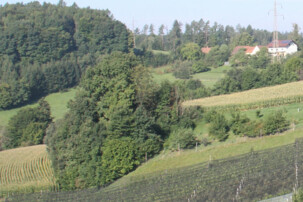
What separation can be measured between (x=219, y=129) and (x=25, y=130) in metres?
17.0

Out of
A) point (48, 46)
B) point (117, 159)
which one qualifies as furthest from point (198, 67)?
point (117, 159)

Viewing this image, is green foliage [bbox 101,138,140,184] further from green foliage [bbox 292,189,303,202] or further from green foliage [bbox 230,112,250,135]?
green foliage [bbox 292,189,303,202]

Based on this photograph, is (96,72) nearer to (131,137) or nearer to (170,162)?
(131,137)

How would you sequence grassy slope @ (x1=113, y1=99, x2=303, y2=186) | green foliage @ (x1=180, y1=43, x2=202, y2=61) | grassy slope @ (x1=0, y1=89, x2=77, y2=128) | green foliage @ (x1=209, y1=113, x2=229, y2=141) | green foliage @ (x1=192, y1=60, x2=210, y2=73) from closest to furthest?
grassy slope @ (x1=113, y1=99, x2=303, y2=186)
green foliage @ (x1=209, y1=113, x2=229, y2=141)
grassy slope @ (x1=0, y1=89, x2=77, y2=128)
green foliage @ (x1=192, y1=60, x2=210, y2=73)
green foliage @ (x1=180, y1=43, x2=202, y2=61)

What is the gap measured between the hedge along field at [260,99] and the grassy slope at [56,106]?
1819 cm

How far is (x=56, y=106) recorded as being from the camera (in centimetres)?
5053

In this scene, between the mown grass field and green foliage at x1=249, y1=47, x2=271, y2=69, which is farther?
green foliage at x1=249, y1=47, x2=271, y2=69

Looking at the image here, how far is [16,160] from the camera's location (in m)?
27.5

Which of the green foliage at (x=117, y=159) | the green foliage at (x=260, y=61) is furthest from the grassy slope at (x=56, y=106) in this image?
the green foliage at (x=260, y=61)

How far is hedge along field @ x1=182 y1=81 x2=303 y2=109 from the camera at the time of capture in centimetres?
3036

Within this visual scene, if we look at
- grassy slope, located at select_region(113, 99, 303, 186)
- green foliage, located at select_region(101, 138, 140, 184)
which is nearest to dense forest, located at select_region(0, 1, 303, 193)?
green foliage, located at select_region(101, 138, 140, 184)

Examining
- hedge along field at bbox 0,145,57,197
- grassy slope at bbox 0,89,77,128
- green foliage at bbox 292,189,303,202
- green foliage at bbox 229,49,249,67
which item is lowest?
hedge along field at bbox 0,145,57,197

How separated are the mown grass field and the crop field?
3638 cm

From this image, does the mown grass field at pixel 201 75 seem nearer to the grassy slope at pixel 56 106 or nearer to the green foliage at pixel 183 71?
the green foliage at pixel 183 71
